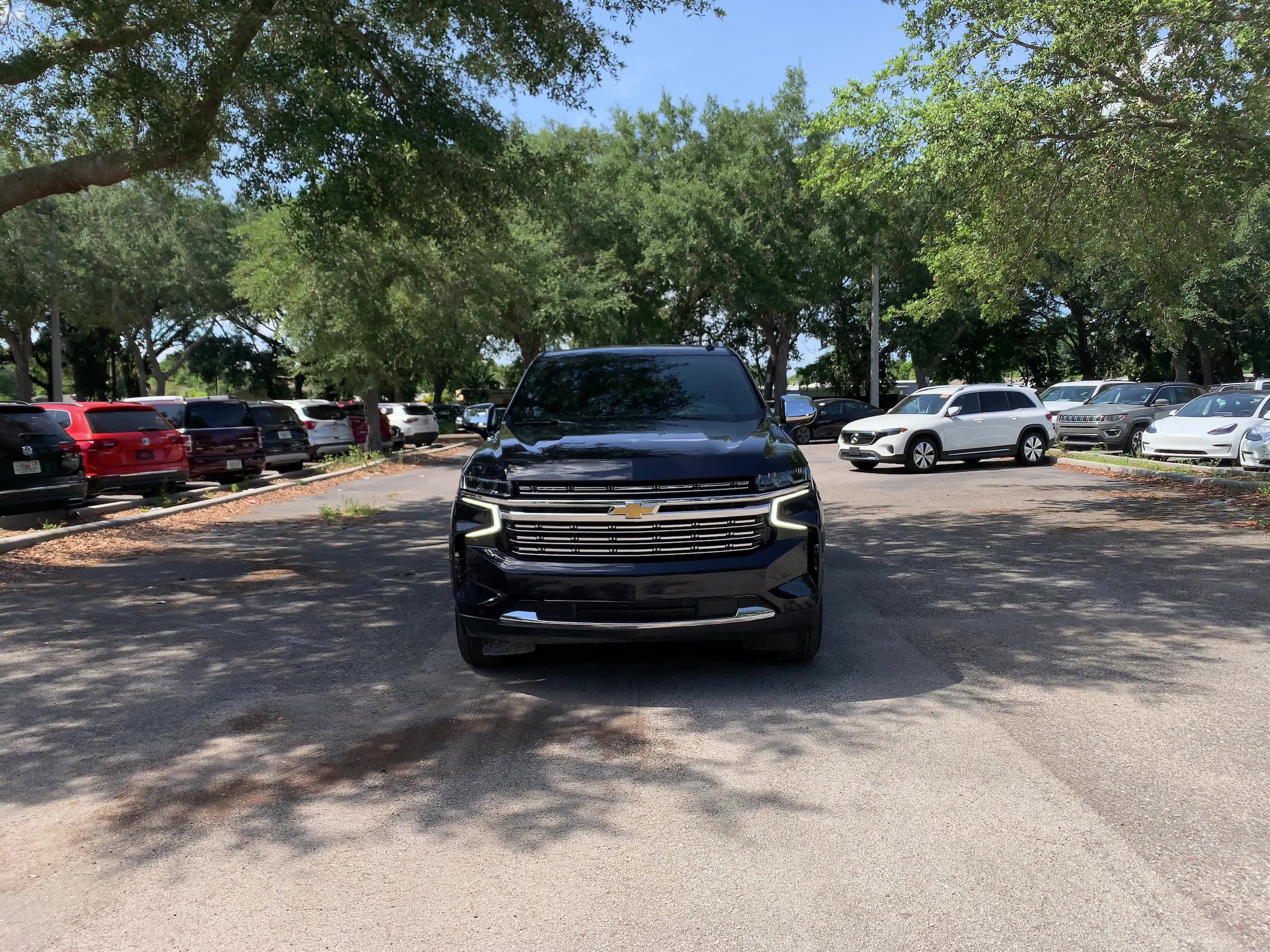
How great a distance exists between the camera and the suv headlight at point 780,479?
522 centimetres

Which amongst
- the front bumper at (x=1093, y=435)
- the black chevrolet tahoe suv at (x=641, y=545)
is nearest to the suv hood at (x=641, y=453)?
the black chevrolet tahoe suv at (x=641, y=545)

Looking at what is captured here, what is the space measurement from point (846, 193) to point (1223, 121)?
5768 millimetres

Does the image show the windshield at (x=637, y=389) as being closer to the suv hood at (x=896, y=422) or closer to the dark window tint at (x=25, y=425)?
the dark window tint at (x=25, y=425)

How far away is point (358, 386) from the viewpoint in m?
28.0

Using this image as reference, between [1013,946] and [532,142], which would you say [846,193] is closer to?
[1013,946]

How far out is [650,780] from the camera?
4141 mm

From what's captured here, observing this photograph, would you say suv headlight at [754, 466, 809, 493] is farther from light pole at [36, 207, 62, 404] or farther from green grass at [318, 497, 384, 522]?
light pole at [36, 207, 62, 404]

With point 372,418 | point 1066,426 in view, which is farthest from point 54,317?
point 1066,426

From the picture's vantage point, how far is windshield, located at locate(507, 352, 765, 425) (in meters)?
6.45

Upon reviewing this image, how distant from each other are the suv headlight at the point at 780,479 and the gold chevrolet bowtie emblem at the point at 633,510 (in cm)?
58

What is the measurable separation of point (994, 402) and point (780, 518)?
1637cm

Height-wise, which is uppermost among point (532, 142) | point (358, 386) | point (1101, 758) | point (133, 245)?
point (532, 142)

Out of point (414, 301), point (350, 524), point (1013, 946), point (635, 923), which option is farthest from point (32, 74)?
point (414, 301)

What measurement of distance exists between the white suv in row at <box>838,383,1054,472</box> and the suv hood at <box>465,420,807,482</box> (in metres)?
13.8
